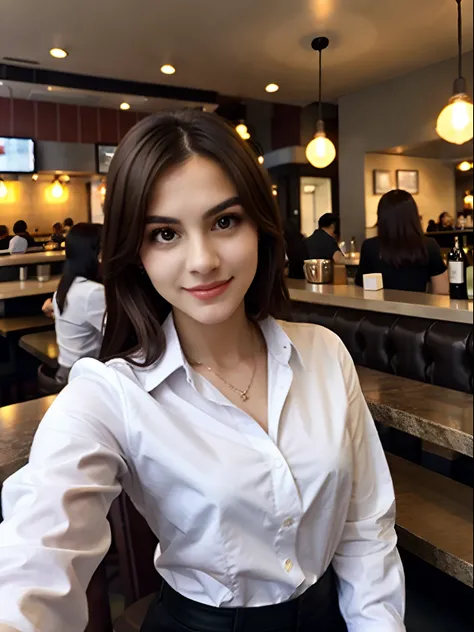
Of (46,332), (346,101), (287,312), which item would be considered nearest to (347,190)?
(346,101)

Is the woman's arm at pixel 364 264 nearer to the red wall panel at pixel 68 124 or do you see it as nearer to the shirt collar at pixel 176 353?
the red wall panel at pixel 68 124

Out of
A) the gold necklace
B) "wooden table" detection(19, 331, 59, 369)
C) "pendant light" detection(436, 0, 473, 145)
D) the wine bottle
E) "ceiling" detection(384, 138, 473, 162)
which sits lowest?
"wooden table" detection(19, 331, 59, 369)

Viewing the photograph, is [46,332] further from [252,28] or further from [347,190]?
[347,190]

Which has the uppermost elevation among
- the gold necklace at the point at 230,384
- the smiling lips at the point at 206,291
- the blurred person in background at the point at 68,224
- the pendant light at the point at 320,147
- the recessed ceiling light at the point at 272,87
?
the recessed ceiling light at the point at 272,87

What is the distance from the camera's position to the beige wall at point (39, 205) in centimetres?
171

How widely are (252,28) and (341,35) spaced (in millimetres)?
719

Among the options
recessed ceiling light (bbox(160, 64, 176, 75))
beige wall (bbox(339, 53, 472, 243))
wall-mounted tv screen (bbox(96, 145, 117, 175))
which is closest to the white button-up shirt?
wall-mounted tv screen (bbox(96, 145, 117, 175))

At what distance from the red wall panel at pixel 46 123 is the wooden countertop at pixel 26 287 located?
0.61 m

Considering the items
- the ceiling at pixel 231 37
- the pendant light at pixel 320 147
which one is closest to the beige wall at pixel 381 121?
the ceiling at pixel 231 37

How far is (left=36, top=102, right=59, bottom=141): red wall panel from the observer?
2.05 metres

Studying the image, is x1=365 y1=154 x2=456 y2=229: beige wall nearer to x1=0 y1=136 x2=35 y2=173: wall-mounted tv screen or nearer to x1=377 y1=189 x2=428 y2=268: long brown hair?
x1=377 y1=189 x2=428 y2=268: long brown hair

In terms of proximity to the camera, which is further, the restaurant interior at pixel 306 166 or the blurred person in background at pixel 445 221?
Result: the blurred person in background at pixel 445 221

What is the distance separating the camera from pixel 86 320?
238cm

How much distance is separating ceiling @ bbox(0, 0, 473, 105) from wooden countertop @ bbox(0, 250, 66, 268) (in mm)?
2041
